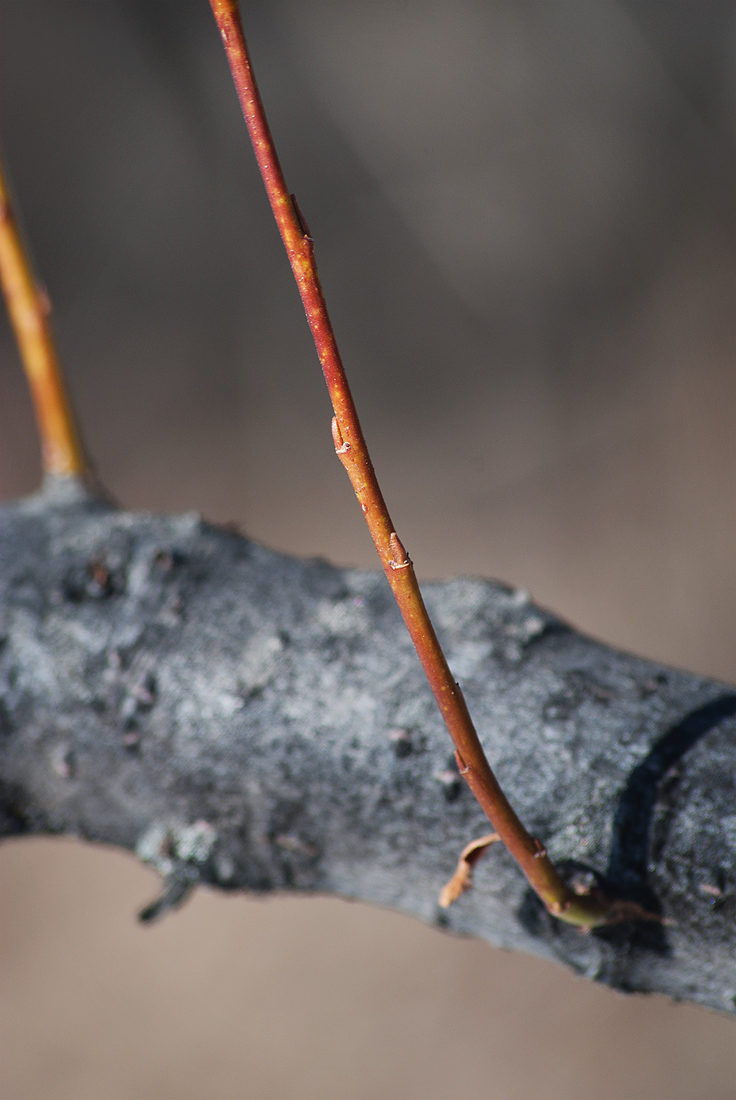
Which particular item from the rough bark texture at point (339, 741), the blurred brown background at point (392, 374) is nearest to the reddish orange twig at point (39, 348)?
the rough bark texture at point (339, 741)

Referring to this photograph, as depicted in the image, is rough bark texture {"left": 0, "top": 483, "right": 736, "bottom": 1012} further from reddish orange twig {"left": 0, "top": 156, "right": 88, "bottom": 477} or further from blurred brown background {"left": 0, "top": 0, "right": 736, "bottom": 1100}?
blurred brown background {"left": 0, "top": 0, "right": 736, "bottom": 1100}

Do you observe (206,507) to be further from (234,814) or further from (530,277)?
(234,814)

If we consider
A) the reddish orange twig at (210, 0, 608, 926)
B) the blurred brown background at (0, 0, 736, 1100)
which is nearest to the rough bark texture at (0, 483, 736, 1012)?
the reddish orange twig at (210, 0, 608, 926)

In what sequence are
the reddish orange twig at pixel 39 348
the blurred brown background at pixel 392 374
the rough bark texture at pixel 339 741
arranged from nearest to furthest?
the rough bark texture at pixel 339 741, the reddish orange twig at pixel 39 348, the blurred brown background at pixel 392 374

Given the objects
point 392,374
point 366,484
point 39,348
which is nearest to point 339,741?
point 366,484

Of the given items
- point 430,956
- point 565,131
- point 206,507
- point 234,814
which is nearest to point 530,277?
point 565,131

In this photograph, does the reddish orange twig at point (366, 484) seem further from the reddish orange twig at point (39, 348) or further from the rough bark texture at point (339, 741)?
the reddish orange twig at point (39, 348)

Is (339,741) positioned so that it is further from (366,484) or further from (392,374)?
(392,374)
